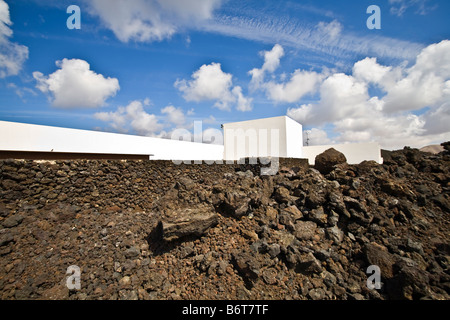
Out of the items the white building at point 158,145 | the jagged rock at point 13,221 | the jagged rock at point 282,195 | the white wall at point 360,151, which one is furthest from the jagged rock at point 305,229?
the white wall at point 360,151

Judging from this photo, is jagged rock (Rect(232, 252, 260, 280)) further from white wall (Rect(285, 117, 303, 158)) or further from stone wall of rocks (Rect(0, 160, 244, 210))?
white wall (Rect(285, 117, 303, 158))

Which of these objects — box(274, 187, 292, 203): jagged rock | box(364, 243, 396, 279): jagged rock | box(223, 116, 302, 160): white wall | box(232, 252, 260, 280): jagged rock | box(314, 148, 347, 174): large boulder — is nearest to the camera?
box(232, 252, 260, 280): jagged rock

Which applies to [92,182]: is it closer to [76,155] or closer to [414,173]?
[76,155]

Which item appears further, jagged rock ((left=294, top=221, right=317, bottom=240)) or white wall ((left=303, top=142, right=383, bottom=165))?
white wall ((left=303, top=142, right=383, bottom=165))

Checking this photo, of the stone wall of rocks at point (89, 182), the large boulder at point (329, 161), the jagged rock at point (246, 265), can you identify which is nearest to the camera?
the jagged rock at point (246, 265)

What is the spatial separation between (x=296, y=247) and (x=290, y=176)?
3309 millimetres

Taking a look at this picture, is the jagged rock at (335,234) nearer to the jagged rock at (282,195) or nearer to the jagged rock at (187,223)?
the jagged rock at (282,195)

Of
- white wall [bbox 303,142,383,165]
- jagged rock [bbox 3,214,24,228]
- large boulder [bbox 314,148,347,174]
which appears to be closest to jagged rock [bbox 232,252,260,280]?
jagged rock [bbox 3,214,24,228]

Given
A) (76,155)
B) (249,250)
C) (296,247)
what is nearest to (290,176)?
(296,247)

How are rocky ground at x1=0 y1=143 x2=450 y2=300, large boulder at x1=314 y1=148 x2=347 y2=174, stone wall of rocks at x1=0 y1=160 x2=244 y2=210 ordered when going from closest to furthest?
rocky ground at x1=0 y1=143 x2=450 y2=300, stone wall of rocks at x1=0 y1=160 x2=244 y2=210, large boulder at x1=314 y1=148 x2=347 y2=174

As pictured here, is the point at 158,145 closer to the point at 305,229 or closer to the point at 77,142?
the point at 77,142

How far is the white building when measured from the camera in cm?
920

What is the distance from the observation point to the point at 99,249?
14.0ft

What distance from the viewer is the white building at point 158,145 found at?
9.20m
